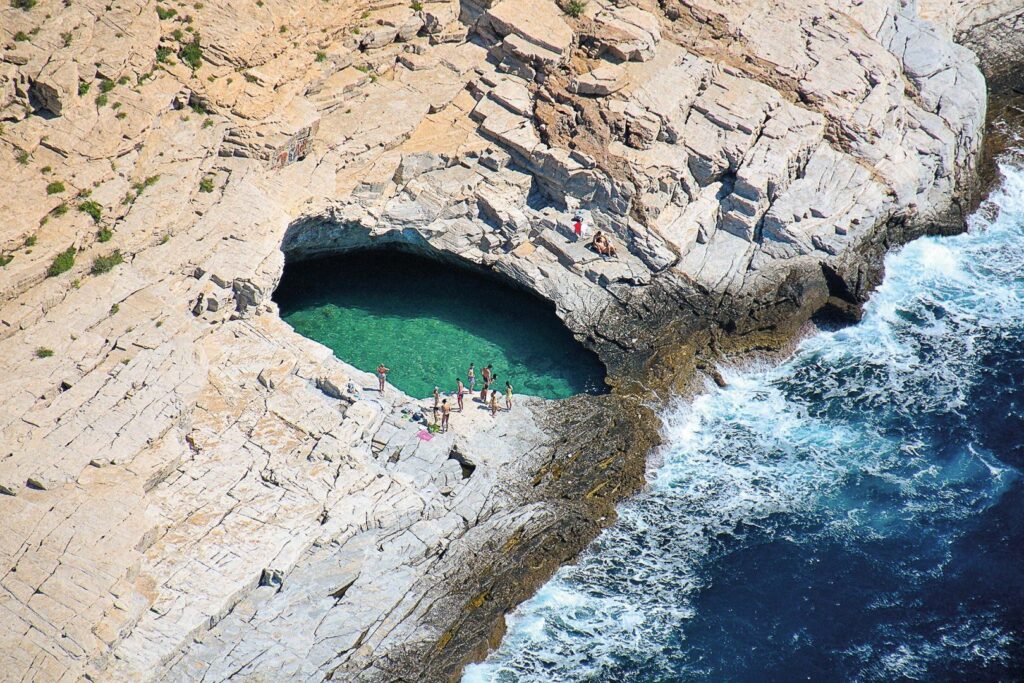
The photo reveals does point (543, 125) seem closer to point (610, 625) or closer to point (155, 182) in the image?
point (155, 182)

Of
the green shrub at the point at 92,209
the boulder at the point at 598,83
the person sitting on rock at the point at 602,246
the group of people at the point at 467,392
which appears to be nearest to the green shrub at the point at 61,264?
the green shrub at the point at 92,209

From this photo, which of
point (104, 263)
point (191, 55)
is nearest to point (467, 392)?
point (104, 263)

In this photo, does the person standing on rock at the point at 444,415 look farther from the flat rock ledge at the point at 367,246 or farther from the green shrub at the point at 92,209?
the green shrub at the point at 92,209

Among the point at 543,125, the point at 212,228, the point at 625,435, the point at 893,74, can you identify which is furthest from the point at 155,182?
the point at 893,74

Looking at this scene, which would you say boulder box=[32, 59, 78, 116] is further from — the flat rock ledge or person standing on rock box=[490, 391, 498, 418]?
person standing on rock box=[490, 391, 498, 418]

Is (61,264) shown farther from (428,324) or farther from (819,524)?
(819,524)

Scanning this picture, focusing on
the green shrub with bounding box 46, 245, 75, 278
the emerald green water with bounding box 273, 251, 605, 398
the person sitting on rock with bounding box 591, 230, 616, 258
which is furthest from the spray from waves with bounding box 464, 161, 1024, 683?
the green shrub with bounding box 46, 245, 75, 278
